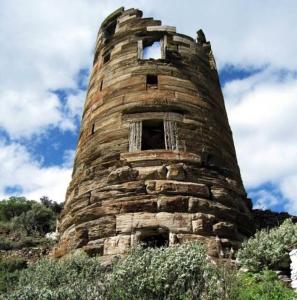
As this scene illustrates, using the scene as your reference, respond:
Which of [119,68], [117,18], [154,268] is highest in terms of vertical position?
[117,18]

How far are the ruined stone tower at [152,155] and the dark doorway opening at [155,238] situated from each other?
20 mm

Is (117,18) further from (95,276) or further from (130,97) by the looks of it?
(95,276)

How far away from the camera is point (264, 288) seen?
8.02 m

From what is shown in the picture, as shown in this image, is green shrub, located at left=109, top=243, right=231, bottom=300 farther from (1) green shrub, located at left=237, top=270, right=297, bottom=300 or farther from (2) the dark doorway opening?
(2) the dark doorway opening

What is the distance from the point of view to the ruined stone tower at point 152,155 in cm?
1029

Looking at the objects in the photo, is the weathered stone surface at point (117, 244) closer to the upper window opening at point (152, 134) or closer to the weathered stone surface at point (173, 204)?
the weathered stone surface at point (173, 204)

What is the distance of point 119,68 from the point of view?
13703 mm

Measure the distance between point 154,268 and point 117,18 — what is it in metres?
10.2

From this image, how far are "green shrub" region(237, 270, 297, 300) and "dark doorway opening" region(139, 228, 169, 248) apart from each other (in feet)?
6.27

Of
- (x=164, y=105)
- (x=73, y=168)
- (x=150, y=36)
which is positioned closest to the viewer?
(x=164, y=105)

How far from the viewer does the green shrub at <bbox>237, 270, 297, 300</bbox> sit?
7.70 meters

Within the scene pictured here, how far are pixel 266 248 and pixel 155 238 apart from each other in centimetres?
218

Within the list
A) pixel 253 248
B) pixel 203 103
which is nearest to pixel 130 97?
pixel 203 103

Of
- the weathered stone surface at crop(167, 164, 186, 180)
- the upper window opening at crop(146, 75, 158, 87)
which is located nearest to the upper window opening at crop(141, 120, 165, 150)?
the upper window opening at crop(146, 75, 158, 87)
